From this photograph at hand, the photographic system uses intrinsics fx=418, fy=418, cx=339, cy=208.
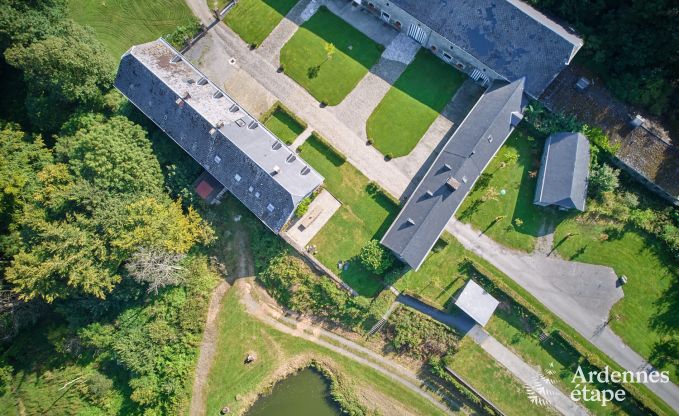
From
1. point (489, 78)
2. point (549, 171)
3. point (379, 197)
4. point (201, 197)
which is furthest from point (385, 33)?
point (201, 197)

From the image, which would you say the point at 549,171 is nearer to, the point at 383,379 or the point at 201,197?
the point at 383,379

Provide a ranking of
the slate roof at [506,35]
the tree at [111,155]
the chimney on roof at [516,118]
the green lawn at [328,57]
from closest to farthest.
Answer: the slate roof at [506,35] → the tree at [111,155] → the chimney on roof at [516,118] → the green lawn at [328,57]

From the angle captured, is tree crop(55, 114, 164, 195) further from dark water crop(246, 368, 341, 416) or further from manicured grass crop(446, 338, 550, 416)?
manicured grass crop(446, 338, 550, 416)

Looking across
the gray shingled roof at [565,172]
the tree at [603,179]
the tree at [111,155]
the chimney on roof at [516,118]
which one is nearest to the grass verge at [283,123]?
the tree at [111,155]

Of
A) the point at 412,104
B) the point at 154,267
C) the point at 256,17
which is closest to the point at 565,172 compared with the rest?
the point at 412,104

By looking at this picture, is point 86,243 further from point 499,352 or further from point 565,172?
point 565,172

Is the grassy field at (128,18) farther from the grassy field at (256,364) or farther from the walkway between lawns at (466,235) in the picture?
the grassy field at (256,364)
